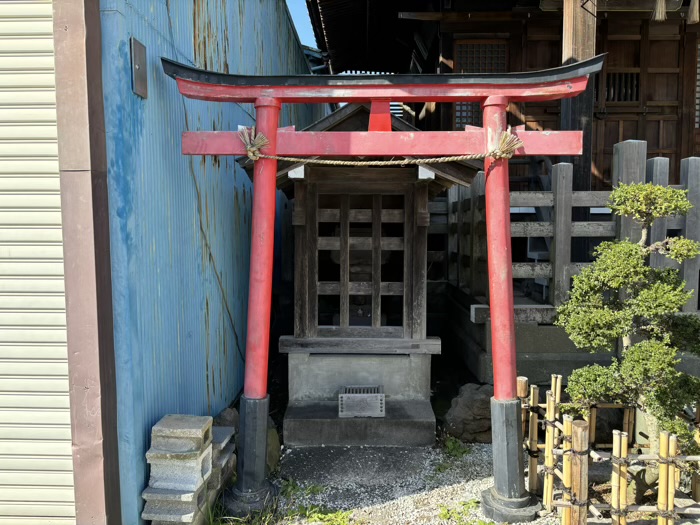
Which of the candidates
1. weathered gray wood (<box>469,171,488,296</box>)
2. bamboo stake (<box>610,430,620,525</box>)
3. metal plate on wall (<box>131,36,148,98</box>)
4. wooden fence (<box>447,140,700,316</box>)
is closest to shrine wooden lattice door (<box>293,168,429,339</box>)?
wooden fence (<box>447,140,700,316</box>)

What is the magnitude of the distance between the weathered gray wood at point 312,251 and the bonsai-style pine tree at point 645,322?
9.98 feet

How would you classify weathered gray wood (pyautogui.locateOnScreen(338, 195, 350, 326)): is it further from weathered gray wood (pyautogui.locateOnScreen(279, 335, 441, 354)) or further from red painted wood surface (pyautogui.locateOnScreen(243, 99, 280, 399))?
red painted wood surface (pyautogui.locateOnScreen(243, 99, 280, 399))

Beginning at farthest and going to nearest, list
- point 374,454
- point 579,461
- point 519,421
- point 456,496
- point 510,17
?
point 510,17 → point 374,454 → point 456,496 → point 519,421 → point 579,461

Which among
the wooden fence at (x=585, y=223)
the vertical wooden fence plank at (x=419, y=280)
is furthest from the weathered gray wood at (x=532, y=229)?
the vertical wooden fence plank at (x=419, y=280)

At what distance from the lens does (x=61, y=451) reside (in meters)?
3.66

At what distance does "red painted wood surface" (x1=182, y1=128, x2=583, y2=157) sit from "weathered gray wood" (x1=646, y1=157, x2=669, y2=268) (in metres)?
2.00

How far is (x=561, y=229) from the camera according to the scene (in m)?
6.02

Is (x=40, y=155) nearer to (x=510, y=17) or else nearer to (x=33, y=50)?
(x=33, y=50)

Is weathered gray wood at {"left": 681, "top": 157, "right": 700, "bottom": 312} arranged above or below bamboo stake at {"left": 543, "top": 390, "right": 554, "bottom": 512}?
above

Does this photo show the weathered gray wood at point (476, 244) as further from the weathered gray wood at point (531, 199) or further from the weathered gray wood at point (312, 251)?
the weathered gray wood at point (312, 251)

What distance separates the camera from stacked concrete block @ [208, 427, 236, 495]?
13.9 feet

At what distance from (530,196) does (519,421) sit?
2.93 m

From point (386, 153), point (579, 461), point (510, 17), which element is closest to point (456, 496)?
point (579, 461)

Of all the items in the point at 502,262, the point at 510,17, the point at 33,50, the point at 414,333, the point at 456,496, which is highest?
the point at 510,17
